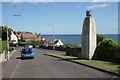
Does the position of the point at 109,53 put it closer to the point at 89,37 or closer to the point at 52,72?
the point at 89,37

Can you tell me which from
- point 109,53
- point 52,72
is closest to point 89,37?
point 109,53

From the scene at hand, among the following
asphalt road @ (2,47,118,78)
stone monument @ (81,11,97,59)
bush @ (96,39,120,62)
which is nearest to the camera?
asphalt road @ (2,47,118,78)

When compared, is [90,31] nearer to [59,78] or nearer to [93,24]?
[93,24]

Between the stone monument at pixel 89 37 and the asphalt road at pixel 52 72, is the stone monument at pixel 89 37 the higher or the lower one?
the higher one

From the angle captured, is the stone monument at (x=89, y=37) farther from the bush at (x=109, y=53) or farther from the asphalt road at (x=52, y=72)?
the asphalt road at (x=52, y=72)

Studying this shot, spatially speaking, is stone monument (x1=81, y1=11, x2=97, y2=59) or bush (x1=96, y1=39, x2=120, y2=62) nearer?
bush (x1=96, y1=39, x2=120, y2=62)

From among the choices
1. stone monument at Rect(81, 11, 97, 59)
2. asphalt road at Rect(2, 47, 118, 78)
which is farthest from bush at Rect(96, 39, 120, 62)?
asphalt road at Rect(2, 47, 118, 78)

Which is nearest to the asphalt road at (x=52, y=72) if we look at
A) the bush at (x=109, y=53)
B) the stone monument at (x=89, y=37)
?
the bush at (x=109, y=53)

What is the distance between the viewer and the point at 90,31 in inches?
714

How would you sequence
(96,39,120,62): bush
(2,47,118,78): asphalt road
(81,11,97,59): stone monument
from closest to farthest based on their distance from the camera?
(2,47,118,78): asphalt road → (96,39,120,62): bush → (81,11,97,59): stone monument

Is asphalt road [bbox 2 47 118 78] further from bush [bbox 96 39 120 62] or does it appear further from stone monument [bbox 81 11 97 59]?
stone monument [bbox 81 11 97 59]

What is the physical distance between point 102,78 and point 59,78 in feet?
7.67

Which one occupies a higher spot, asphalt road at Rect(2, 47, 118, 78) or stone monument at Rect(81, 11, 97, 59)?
stone monument at Rect(81, 11, 97, 59)

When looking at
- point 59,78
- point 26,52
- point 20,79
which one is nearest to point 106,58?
point 59,78
